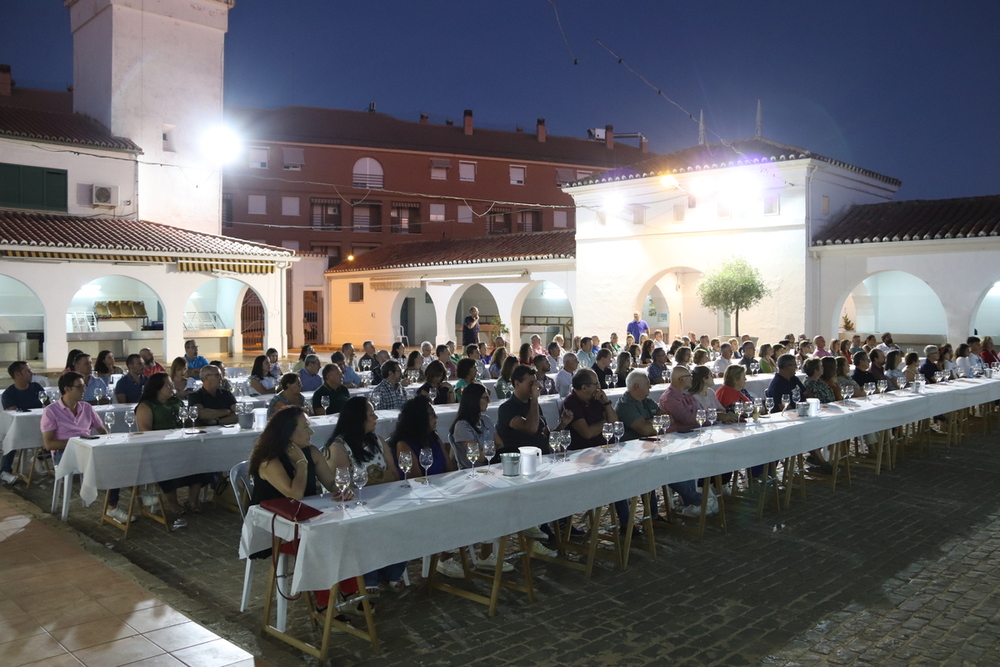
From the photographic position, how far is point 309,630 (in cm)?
479

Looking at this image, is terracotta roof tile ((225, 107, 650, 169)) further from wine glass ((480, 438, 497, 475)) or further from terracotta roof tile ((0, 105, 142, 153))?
wine glass ((480, 438, 497, 475))

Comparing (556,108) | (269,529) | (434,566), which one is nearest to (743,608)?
(434,566)

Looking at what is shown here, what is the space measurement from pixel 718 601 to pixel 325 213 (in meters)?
36.0

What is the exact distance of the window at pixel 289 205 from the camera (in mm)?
38125

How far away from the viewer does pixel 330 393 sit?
338 inches

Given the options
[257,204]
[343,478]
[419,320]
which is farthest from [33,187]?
[343,478]

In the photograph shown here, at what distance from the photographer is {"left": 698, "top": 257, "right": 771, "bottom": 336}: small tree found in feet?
66.3

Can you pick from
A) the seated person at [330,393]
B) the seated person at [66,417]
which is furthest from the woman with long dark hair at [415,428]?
the seated person at [66,417]

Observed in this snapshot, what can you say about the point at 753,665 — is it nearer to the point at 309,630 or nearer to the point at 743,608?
the point at 743,608

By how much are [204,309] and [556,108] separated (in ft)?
85.2

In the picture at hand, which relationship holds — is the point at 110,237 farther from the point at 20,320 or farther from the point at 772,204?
the point at 772,204

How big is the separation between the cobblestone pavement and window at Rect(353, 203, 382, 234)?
1281 inches

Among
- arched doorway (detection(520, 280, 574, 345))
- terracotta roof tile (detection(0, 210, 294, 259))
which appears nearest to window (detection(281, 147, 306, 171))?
terracotta roof tile (detection(0, 210, 294, 259))

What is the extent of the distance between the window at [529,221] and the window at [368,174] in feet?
24.7
